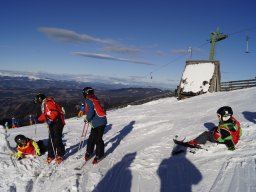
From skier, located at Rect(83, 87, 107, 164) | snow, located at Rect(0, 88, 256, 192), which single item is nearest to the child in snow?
snow, located at Rect(0, 88, 256, 192)

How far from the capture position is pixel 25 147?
8320 millimetres

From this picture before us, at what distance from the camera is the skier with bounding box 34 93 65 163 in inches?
306

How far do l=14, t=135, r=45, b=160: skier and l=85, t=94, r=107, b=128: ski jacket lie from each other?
2.27m

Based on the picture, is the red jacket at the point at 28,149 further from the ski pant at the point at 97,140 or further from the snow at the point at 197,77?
the snow at the point at 197,77

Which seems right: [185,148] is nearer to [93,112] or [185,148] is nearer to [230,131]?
[230,131]

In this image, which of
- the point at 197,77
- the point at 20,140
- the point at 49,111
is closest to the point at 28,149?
the point at 20,140

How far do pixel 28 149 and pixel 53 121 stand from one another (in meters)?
1.43

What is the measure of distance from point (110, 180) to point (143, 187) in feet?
2.90

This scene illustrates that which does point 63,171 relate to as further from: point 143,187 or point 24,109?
point 24,109

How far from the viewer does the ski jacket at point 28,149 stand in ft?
26.6

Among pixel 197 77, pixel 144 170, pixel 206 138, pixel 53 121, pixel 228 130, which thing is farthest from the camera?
pixel 197 77

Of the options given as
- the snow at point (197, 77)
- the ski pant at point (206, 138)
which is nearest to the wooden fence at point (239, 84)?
the snow at point (197, 77)

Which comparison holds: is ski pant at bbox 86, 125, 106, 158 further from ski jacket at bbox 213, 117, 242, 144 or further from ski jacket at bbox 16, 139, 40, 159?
ski jacket at bbox 213, 117, 242, 144

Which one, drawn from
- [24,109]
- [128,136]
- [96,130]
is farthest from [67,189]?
[24,109]
